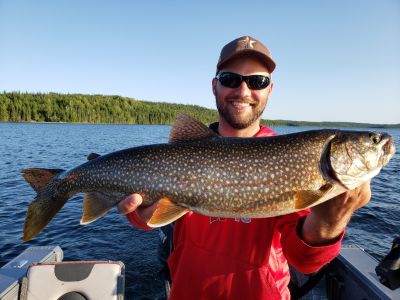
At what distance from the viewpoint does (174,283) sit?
3389mm

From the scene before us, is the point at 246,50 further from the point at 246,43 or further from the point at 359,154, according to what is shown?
the point at 359,154

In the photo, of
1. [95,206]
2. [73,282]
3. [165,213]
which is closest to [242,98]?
[165,213]

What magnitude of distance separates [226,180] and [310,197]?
80cm

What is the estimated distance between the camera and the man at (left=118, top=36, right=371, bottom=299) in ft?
9.40

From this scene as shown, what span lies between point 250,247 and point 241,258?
144 mm

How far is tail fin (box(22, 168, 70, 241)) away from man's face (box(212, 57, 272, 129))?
7.41 ft

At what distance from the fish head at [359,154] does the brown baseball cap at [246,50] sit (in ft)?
4.90

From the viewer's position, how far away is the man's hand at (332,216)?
9.20ft

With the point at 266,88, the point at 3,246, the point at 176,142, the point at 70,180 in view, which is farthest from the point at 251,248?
the point at 3,246

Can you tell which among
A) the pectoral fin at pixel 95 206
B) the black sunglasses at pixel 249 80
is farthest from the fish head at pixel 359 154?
the pectoral fin at pixel 95 206

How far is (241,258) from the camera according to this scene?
3.20m

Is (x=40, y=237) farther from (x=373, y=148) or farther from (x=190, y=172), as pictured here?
(x=373, y=148)

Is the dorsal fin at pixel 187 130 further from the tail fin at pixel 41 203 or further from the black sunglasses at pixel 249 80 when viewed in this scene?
the tail fin at pixel 41 203

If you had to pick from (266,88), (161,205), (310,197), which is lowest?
(161,205)
